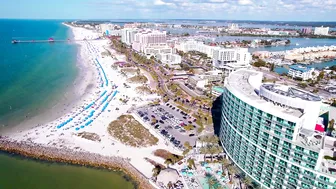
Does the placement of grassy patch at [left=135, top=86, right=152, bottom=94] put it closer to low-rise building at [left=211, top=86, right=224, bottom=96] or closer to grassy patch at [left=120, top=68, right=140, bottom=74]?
low-rise building at [left=211, top=86, right=224, bottom=96]

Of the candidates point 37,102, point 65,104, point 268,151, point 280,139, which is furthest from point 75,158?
point 37,102

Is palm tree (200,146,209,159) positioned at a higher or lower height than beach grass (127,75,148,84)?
lower

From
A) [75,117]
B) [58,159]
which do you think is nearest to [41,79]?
[75,117]

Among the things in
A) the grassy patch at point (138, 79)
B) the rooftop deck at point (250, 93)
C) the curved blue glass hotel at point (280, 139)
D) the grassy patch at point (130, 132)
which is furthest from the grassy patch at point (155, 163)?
the grassy patch at point (138, 79)

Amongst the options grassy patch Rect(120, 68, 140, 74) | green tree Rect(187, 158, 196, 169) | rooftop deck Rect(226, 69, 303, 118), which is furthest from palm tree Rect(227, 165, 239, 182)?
grassy patch Rect(120, 68, 140, 74)

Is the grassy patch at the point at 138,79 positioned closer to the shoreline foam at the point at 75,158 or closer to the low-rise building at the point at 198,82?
the low-rise building at the point at 198,82

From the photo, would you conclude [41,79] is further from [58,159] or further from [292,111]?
[292,111]

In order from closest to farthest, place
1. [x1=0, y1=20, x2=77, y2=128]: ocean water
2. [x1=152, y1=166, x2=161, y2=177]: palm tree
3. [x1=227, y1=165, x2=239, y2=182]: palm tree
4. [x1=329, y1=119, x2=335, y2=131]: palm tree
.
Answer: [x1=227, y1=165, x2=239, y2=182]: palm tree
[x1=152, y1=166, x2=161, y2=177]: palm tree
[x1=329, y1=119, x2=335, y2=131]: palm tree
[x1=0, y1=20, x2=77, y2=128]: ocean water
